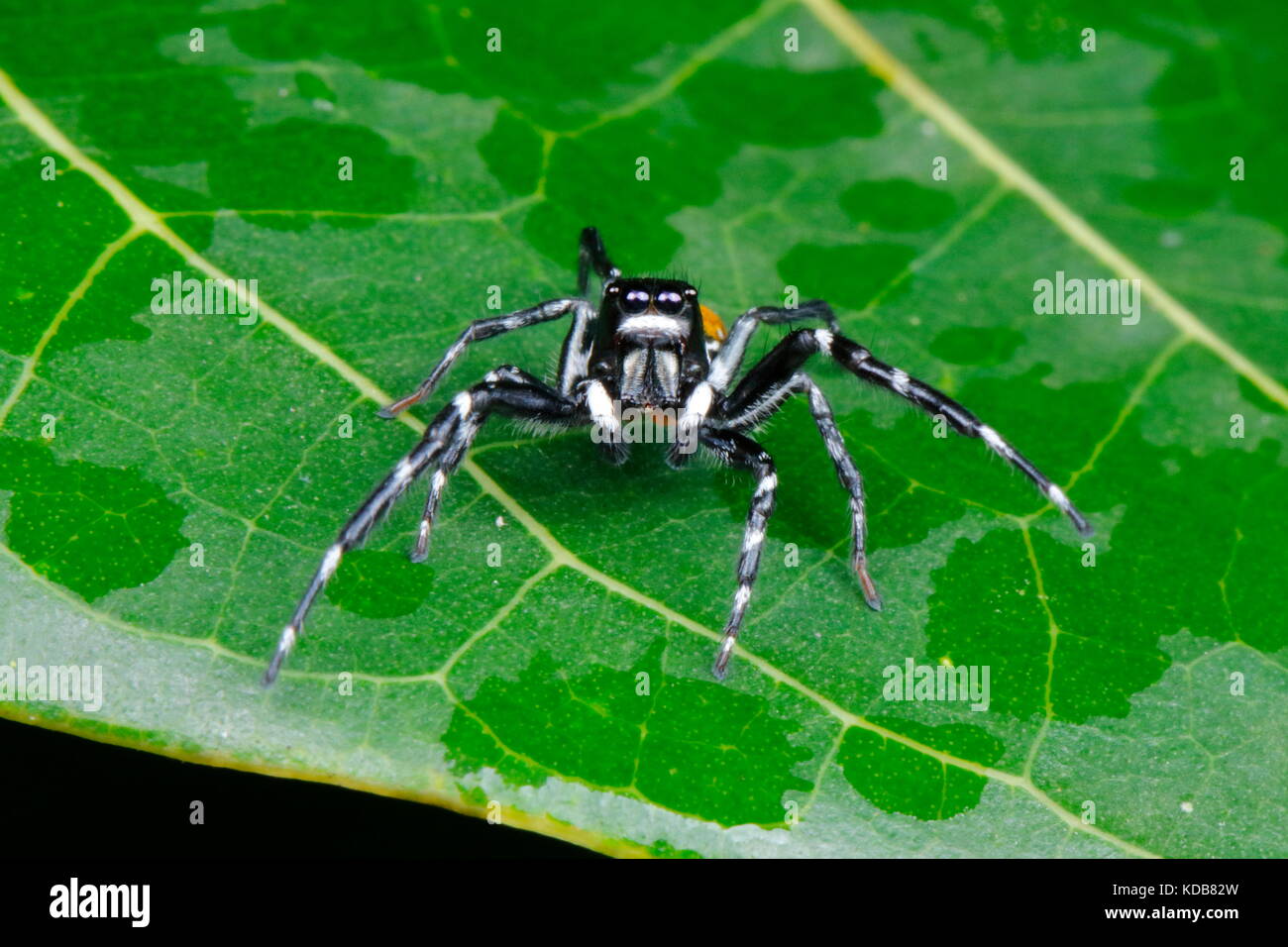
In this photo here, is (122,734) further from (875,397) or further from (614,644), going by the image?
(875,397)

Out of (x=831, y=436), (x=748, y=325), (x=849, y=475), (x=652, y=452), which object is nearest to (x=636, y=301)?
(x=748, y=325)

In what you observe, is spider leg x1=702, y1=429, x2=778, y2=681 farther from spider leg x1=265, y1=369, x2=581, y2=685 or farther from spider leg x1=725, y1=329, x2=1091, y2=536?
spider leg x1=265, y1=369, x2=581, y2=685

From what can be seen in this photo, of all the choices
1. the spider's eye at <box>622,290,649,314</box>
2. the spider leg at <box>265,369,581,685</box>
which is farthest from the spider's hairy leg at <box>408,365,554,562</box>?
the spider's eye at <box>622,290,649,314</box>

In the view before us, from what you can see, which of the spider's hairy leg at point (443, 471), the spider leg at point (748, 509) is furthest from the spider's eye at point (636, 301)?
the spider's hairy leg at point (443, 471)

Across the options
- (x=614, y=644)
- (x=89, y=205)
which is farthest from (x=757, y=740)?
(x=89, y=205)

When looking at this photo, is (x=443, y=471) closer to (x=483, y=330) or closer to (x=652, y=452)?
(x=483, y=330)

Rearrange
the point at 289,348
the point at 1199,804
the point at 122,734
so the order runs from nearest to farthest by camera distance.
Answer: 1. the point at 122,734
2. the point at 1199,804
3. the point at 289,348

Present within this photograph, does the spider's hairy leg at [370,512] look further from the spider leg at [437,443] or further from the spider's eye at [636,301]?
the spider's eye at [636,301]
